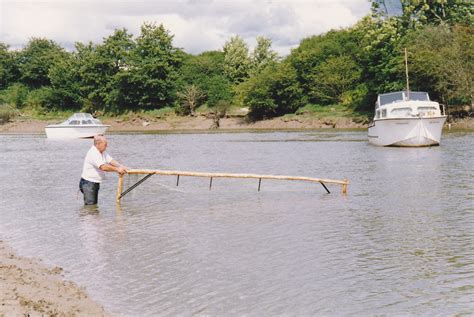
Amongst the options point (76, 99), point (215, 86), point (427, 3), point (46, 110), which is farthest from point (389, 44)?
point (46, 110)

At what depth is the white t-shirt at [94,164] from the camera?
49.2 feet

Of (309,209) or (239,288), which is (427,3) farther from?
(239,288)

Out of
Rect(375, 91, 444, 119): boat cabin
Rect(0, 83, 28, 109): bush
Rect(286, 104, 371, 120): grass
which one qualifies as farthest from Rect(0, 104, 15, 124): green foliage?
Rect(375, 91, 444, 119): boat cabin

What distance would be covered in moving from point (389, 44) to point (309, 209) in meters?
50.3

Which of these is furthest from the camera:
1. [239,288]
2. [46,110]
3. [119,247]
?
[46,110]

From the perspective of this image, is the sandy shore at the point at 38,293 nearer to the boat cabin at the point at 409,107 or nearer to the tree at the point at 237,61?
the boat cabin at the point at 409,107

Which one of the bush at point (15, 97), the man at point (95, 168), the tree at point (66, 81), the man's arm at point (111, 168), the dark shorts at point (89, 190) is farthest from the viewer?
Result: the bush at point (15, 97)

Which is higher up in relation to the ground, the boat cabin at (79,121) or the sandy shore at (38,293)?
the boat cabin at (79,121)

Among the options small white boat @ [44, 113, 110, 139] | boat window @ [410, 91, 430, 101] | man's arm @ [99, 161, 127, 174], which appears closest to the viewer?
man's arm @ [99, 161, 127, 174]

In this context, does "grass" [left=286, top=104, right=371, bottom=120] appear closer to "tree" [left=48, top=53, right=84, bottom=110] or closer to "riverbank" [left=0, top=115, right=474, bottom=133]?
"riverbank" [left=0, top=115, right=474, bottom=133]

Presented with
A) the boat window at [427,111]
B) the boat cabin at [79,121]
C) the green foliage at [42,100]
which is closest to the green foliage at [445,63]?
the boat window at [427,111]

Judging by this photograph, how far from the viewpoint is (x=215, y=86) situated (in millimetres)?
80438

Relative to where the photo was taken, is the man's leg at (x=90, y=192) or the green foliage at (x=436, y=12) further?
the green foliage at (x=436, y=12)

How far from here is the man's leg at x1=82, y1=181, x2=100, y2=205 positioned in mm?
15446
